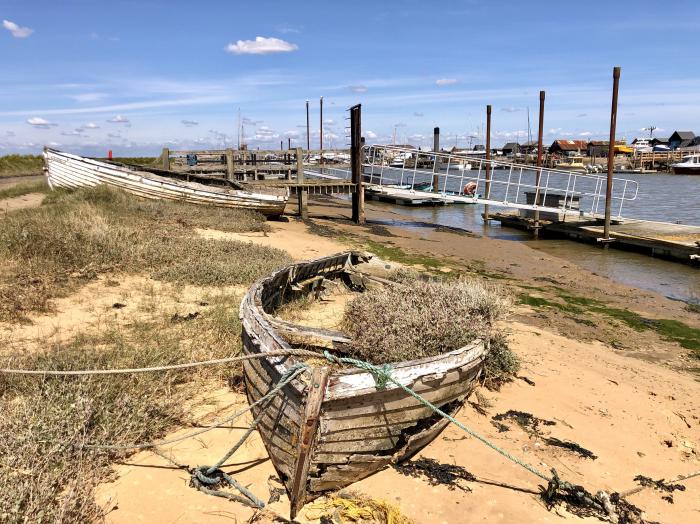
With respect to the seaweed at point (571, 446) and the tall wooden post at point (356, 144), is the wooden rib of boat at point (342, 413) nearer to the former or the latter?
the seaweed at point (571, 446)

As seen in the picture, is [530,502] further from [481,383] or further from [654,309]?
[654,309]

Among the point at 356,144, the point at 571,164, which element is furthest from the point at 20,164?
the point at 571,164

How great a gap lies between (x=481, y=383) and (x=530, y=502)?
186 centimetres

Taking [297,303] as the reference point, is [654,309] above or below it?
below

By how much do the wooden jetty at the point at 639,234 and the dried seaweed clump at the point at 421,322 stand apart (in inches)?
503

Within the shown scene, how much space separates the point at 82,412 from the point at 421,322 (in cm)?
319

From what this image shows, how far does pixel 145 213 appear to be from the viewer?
14312 mm

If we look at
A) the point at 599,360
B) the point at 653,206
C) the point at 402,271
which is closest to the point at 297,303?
the point at 402,271

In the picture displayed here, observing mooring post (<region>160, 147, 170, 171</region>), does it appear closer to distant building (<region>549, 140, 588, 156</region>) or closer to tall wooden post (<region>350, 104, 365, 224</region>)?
tall wooden post (<region>350, 104, 365, 224</region>)

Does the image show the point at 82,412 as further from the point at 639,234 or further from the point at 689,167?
the point at 689,167

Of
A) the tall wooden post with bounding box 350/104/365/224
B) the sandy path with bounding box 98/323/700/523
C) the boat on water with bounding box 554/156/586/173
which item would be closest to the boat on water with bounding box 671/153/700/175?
the boat on water with bounding box 554/156/586/173

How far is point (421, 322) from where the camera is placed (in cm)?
516

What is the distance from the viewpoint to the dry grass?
11.1ft

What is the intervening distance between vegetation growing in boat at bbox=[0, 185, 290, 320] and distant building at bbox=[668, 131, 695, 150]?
10833 cm
